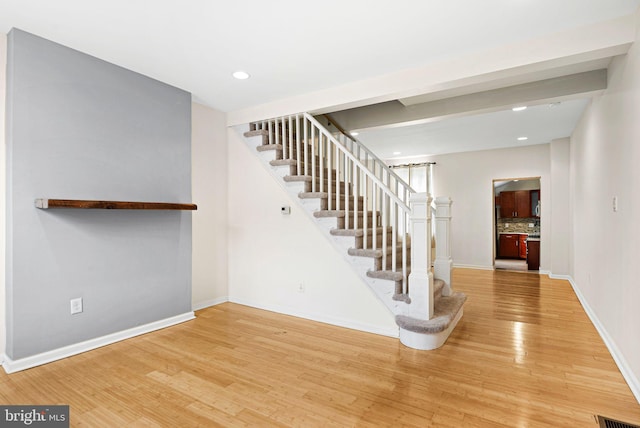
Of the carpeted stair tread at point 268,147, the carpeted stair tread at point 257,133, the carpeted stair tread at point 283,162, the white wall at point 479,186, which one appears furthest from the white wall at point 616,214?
the carpeted stair tread at point 257,133

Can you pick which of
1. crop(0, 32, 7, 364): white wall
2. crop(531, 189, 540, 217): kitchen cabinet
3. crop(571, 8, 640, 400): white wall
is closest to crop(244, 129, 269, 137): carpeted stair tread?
crop(0, 32, 7, 364): white wall

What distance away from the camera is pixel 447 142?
6211mm

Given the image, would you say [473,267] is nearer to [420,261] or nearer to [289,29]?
[420,261]

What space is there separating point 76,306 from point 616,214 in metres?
4.59

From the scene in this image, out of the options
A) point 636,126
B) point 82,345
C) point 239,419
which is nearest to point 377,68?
point 636,126

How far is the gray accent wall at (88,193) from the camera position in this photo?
2.45 metres

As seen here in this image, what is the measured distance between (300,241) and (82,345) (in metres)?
2.24

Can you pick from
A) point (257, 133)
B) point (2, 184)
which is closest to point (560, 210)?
point (257, 133)

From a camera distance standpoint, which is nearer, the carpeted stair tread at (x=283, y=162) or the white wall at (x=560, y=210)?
the carpeted stair tread at (x=283, y=162)

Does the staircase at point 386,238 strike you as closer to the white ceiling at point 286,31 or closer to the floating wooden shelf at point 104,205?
the white ceiling at point 286,31

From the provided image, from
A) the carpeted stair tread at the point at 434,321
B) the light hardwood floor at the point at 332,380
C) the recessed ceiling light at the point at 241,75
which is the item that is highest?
the recessed ceiling light at the point at 241,75

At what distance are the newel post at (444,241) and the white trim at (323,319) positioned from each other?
1.01 m

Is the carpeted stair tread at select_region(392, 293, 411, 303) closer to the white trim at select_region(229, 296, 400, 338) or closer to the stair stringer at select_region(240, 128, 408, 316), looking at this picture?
the stair stringer at select_region(240, 128, 408, 316)

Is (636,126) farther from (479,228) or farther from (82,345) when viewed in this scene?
(479,228)
